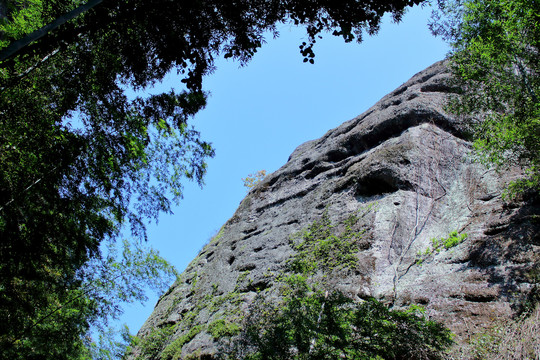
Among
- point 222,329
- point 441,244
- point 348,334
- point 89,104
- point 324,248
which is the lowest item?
point 348,334

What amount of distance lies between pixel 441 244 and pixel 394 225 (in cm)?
99

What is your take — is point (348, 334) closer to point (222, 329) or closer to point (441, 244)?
point (441, 244)

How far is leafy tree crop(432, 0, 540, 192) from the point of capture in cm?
528

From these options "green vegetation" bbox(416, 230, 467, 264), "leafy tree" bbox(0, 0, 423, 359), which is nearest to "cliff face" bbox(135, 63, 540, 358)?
"green vegetation" bbox(416, 230, 467, 264)

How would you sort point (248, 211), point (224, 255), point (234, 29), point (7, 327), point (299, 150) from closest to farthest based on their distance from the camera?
1. point (234, 29)
2. point (7, 327)
3. point (224, 255)
4. point (248, 211)
5. point (299, 150)

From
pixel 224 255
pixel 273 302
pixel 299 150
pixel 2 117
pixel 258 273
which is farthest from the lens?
pixel 299 150

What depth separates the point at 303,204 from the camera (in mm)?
9406

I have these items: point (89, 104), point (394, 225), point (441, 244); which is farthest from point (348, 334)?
point (89, 104)

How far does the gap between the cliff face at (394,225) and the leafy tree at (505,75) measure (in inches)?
36.1

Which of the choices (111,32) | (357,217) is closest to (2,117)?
(111,32)

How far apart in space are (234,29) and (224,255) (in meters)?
6.45

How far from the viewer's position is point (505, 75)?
253 inches

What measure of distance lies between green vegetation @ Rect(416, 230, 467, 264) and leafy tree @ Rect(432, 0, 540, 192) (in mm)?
1104

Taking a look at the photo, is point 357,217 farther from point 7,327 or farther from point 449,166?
point 7,327
